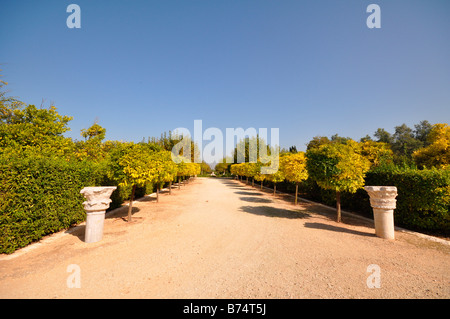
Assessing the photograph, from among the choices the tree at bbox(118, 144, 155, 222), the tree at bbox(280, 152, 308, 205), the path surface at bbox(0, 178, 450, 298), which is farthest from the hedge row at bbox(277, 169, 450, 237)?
the tree at bbox(118, 144, 155, 222)

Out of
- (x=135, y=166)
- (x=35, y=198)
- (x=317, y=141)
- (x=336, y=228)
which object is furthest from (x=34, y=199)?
(x=317, y=141)

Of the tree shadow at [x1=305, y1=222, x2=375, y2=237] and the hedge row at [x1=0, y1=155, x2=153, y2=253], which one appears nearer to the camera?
the hedge row at [x1=0, y1=155, x2=153, y2=253]

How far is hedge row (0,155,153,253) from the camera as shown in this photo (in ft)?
14.7

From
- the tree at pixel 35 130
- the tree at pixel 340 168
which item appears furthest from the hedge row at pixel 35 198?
the tree at pixel 340 168

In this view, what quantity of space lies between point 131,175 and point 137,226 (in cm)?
188

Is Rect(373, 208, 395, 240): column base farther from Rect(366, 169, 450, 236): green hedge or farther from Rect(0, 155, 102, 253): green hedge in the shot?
Rect(0, 155, 102, 253): green hedge

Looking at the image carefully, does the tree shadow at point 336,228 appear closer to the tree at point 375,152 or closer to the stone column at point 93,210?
the stone column at point 93,210

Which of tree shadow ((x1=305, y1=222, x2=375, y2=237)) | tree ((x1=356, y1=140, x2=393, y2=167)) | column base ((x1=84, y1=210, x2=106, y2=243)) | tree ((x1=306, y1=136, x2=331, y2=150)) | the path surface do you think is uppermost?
tree ((x1=306, y1=136, x2=331, y2=150))

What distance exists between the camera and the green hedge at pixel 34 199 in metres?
4.46

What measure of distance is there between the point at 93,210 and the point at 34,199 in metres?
1.50
